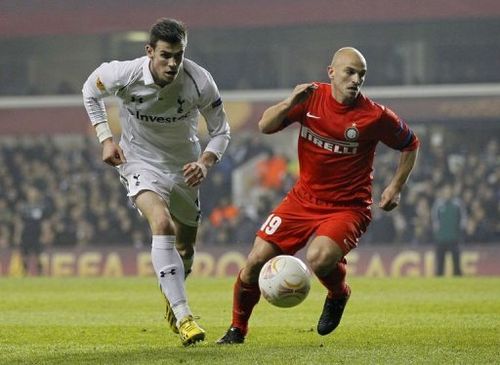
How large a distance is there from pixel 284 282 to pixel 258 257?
44 cm

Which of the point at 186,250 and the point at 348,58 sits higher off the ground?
the point at 348,58

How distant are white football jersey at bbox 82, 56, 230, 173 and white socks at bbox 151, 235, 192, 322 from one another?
0.85m

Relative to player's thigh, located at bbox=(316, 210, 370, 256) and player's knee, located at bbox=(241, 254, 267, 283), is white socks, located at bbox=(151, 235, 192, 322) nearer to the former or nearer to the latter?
player's knee, located at bbox=(241, 254, 267, 283)

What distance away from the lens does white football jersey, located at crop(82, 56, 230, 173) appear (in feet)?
28.5

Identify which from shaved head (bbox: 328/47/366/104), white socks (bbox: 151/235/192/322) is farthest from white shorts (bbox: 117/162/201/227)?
shaved head (bbox: 328/47/366/104)

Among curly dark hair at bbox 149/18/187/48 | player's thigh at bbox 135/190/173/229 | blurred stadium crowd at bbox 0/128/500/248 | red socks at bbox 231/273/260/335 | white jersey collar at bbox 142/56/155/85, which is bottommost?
blurred stadium crowd at bbox 0/128/500/248

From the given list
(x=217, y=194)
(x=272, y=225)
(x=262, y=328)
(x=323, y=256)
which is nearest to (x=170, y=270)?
(x=272, y=225)

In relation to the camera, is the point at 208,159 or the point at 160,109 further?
the point at 160,109

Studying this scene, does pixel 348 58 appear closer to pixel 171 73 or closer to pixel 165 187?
pixel 171 73

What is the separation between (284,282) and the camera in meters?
7.95

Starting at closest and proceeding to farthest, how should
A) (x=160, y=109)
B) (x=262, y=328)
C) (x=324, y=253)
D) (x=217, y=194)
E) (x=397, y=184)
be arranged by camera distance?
(x=324, y=253) < (x=397, y=184) < (x=160, y=109) < (x=262, y=328) < (x=217, y=194)

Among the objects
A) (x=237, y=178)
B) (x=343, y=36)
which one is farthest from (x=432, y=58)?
(x=237, y=178)

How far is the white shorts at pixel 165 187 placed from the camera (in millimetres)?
8867

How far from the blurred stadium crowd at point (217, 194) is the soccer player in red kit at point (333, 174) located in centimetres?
2073
